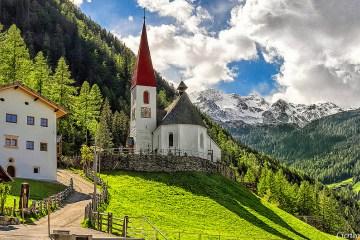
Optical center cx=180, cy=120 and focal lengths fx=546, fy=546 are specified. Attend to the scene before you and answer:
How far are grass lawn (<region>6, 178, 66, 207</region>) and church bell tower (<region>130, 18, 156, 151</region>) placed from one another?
2433 centimetres

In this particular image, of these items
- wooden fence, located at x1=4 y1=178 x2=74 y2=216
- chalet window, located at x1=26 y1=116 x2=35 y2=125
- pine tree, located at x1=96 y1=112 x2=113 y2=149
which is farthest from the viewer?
pine tree, located at x1=96 y1=112 x2=113 y2=149

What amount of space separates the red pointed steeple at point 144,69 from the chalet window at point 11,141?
2751cm

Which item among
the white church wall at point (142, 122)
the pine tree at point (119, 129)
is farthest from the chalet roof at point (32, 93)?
the pine tree at point (119, 129)

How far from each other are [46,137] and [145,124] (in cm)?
2215

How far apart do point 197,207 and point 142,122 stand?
99.0ft

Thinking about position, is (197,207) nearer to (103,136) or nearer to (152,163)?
(152,163)

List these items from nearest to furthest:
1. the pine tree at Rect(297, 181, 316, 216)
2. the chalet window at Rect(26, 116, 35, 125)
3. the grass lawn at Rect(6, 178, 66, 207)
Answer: the grass lawn at Rect(6, 178, 66, 207) → the chalet window at Rect(26, 116, 35, 125) → the pine tree at Rect(297, 181, 316, 216)

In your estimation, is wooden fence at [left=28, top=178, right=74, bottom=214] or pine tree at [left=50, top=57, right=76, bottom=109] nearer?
wooden fence at [left=28, top=178, right=74, bottom=214]

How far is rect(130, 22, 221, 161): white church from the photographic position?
8131 cm

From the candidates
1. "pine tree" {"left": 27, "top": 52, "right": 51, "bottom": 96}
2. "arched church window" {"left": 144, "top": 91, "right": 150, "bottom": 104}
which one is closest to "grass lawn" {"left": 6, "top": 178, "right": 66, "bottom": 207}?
"arched church window" {"left": 144, "top": 91, "right": 150, "bottom": 104}

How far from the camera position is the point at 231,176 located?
84188mm

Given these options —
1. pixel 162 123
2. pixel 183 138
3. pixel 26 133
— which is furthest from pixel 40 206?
pixel 162 123

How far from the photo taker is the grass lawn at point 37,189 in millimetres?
50925

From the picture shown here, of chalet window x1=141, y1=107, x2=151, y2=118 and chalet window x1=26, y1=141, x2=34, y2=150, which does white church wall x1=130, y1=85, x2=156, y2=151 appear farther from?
chalet window x1=26, y1=141, x2=34, y2=150
